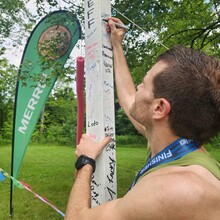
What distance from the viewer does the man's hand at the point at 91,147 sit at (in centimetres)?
158

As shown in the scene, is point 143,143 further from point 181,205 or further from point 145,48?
point 181,205

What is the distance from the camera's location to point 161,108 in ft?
4.70

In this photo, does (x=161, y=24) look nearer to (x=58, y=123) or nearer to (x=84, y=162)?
(x=84, y=162)

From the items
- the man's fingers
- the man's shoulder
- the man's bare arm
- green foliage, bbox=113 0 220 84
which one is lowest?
the man's shoulder

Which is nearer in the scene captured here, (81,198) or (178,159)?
(178,159)

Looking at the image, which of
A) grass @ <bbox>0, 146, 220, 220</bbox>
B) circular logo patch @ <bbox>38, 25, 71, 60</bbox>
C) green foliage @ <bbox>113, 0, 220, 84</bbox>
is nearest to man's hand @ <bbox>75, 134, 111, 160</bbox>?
circular logo patch @ <bbox>38, 25, 71, 60</bbox>

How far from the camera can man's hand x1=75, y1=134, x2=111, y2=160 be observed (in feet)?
5.19

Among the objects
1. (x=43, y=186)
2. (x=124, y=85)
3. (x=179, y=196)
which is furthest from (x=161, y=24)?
(x=43, y=186)

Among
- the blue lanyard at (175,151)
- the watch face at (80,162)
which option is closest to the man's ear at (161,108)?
the blue lanyard at (175,151)

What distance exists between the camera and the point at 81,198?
1.37 meters

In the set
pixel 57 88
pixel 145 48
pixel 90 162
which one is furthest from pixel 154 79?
pixel 57 88

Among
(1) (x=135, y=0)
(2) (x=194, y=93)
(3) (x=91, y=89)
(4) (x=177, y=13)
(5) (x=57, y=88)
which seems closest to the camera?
(2) (x=194, y=93)

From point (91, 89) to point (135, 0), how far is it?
3.40 m

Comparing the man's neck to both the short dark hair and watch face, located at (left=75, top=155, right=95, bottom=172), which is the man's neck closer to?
the short dark hair
